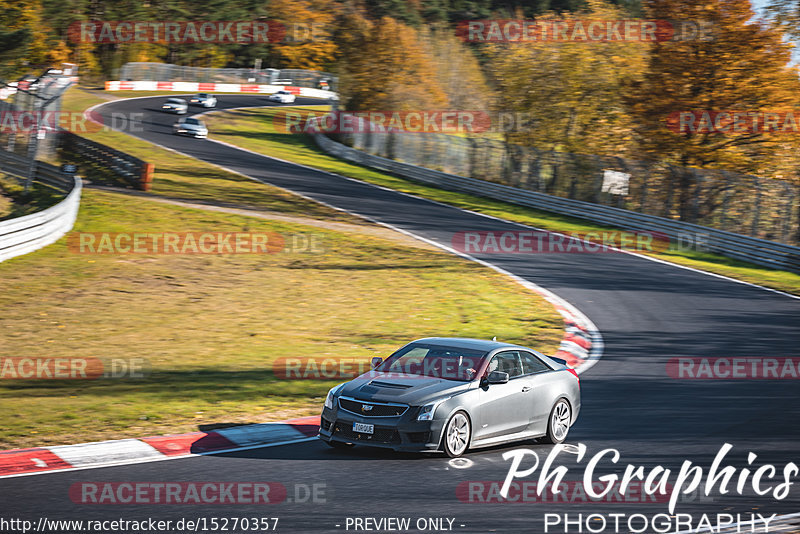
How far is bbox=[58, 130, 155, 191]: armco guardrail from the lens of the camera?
116 ft

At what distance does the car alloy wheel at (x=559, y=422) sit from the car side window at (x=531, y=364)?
1.65 ft

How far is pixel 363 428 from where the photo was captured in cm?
971

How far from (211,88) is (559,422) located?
8509 cm

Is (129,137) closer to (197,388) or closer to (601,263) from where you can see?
(601,263)

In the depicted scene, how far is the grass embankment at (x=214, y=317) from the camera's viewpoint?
12234mm

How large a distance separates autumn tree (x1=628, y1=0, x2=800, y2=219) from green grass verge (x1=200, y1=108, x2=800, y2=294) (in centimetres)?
763

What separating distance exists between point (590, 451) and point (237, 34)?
104985 millimetres

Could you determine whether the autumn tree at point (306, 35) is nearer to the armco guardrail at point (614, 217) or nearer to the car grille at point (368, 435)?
the armco guardrail at point (614, 217)

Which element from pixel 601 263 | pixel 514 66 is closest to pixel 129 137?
pixel 514 66

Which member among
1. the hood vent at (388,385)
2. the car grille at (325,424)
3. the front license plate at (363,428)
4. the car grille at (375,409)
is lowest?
the car grille at (325,424)

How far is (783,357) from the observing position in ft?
56.0

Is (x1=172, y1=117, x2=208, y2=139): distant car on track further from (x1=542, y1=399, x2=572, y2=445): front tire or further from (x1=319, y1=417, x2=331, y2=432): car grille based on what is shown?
(x1=319, y1=417, x2=331, y2=432): car grille

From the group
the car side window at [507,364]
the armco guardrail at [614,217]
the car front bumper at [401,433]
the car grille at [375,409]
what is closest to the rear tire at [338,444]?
the car front bumper at [401,433]

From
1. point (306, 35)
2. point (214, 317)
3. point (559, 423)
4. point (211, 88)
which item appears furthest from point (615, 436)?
point (306, 35)
